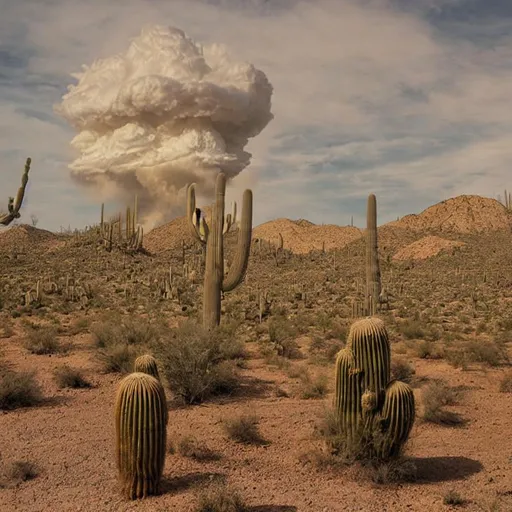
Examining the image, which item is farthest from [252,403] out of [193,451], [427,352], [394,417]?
[427,352]

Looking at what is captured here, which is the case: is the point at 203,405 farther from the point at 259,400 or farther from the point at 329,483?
the point at 329,483

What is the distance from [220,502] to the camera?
6.98 meters

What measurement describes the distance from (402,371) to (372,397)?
248 inches

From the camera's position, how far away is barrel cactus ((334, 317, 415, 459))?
817cm

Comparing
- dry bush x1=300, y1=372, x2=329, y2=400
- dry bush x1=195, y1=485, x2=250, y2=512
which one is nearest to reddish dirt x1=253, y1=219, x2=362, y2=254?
dry bush x1=300, y1=372, x2=329, y2=400

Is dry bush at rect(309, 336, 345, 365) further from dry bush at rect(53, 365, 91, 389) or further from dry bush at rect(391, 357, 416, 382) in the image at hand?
dry bush at rect(53, 365, 91, 389)

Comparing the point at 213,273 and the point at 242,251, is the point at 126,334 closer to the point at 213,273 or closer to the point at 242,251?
the point at 213,273

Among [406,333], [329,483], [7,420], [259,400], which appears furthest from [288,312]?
[329,483]

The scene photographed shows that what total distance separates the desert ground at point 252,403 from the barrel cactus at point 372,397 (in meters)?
0.35

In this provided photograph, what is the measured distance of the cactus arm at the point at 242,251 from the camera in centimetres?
1675

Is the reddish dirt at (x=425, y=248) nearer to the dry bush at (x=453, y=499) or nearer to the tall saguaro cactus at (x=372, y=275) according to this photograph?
the tall saguaro cactus at (x=372, y=275)

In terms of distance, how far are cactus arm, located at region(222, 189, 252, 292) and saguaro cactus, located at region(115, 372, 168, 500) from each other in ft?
30.0

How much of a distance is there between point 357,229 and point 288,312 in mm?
52796

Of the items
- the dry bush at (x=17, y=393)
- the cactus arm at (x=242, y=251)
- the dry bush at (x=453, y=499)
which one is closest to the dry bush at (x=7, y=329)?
the cactus arm at (x=242, y=251)
